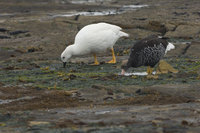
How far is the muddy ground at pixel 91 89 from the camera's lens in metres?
6.86

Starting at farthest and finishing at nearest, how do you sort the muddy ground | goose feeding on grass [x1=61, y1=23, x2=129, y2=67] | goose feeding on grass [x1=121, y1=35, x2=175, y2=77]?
goose feeding on grass [x1=61, y1=23, x2=129, y2=67] < goose feeding on grass [x1=121, y1=35, x2=175, y2=77] < the muddy ground

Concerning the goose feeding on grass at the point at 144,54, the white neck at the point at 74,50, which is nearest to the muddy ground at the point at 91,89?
the white neck at the point at 74,50

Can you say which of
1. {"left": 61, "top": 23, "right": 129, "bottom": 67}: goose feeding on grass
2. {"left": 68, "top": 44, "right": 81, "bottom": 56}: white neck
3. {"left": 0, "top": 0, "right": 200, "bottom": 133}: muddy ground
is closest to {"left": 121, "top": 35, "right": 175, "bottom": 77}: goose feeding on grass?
{"left": 0, "top": 0, "right": 200, "bottom": 133}: muddy ground

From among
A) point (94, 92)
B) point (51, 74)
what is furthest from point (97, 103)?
point (51, 74)

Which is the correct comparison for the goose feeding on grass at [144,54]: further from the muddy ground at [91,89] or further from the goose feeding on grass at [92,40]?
the goose feeding on grass at [92,40]

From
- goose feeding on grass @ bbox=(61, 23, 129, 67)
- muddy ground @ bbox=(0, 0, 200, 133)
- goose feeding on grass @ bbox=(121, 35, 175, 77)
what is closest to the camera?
muddy ground @ bbox=(0, 0, 200, 133)

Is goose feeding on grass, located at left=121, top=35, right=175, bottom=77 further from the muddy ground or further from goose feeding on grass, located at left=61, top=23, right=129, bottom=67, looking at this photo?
goose feeding on grass, located at left=61, top=23, right=129, bottom=67

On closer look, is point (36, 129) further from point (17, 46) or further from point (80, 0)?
point (80, 0)

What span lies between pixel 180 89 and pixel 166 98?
0.77 meters

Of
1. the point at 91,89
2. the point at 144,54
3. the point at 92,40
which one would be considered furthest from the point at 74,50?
the point at 91,89

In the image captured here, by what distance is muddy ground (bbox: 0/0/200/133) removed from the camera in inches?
270

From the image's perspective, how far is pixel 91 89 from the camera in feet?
33.0

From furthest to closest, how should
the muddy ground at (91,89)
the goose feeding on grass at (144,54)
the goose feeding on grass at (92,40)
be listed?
the goose feeding on grass at (92,40) → the goose feeding on grass at (144,54) → the muddy ground at (91,89)

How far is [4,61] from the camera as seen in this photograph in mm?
17281
